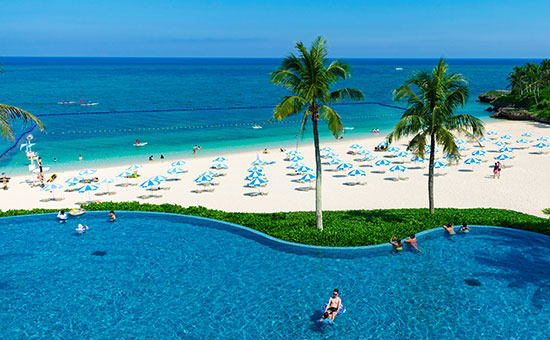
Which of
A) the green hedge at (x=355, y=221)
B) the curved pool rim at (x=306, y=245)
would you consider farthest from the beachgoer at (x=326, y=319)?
the green hedge at (x=355, y=221)

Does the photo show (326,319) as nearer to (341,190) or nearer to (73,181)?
(341,190)

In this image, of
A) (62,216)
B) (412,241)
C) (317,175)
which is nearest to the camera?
(412,241)

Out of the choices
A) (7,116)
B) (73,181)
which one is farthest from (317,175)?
(73,181)

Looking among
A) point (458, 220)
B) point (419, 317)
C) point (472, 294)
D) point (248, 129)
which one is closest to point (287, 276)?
point (419, 317)

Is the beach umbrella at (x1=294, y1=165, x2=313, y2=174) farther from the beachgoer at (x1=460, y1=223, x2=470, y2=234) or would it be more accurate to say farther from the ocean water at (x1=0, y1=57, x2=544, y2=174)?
the beachgoer at (x1=460, y1=223, x2=470, y2=234)

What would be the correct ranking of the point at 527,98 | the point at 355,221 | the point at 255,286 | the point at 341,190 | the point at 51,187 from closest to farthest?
the point at 255,286 → the point at 355,221 → the point at 51,187 → the point at 341,190 → the point at 527,98

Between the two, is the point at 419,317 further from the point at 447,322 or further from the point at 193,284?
the point at 193,284

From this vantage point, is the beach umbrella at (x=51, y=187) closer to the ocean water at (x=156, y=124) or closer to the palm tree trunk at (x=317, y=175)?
the ocean water at (x=156, y=124)
